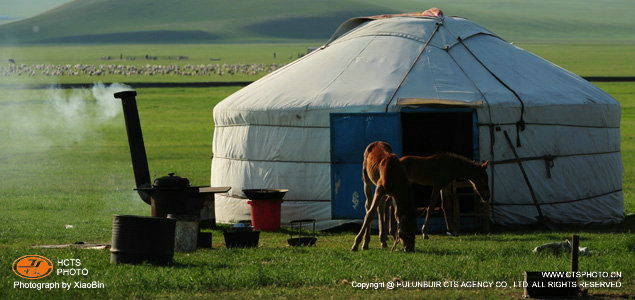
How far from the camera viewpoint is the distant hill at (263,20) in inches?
5527

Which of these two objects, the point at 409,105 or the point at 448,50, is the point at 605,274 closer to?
the point at 409,105

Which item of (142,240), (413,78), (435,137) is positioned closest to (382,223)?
(142,240)

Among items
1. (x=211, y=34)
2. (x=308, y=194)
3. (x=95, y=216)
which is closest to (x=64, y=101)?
(x=95, y=216)

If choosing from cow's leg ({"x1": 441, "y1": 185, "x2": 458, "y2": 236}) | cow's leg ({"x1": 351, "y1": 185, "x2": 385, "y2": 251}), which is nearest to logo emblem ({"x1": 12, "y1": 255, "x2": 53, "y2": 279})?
cow's leg ({"x1": 351, "y1": 185, "x2": 385, "y2": 251})

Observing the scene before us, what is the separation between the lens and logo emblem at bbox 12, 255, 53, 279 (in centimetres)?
773

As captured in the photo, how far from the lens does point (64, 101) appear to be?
140 feet

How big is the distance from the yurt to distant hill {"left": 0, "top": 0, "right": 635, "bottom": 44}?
122 metres

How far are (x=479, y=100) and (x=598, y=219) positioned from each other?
247cm

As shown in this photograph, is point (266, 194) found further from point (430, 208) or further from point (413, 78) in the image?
point (413, 78)

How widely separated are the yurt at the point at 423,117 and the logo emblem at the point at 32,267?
421 centimetres

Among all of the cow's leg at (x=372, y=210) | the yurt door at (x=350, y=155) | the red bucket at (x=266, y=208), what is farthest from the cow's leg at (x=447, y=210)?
the red bucket at (x=266, y=208)

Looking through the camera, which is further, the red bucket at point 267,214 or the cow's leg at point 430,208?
the red bucket at point 267,214

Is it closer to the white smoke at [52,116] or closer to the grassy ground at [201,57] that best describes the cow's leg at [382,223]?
the white smoke at [52,116]

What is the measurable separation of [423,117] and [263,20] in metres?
143
